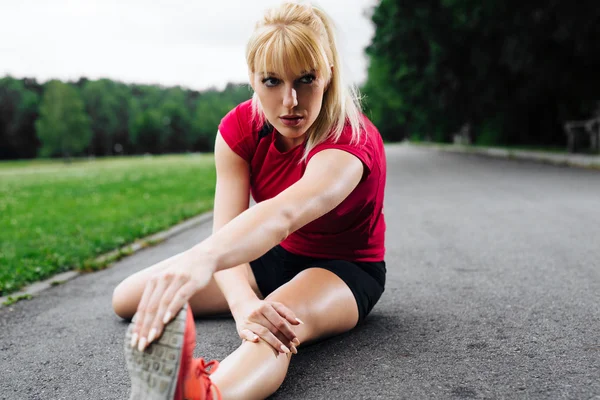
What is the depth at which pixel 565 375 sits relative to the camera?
247 cm

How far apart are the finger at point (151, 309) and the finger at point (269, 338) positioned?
615 millimetres

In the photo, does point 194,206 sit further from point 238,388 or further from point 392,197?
point 238,388

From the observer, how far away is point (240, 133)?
2906 mm

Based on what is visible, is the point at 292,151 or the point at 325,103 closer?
the point at 325,103

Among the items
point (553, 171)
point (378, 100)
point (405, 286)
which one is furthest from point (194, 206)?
point (378, 100)

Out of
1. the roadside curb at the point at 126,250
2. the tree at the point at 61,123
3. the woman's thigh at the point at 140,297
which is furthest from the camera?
the tree at the point at 61,123

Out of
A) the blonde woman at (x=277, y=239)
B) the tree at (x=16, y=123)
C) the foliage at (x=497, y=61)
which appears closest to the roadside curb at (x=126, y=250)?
the blonde woman at (x=277, y=239)

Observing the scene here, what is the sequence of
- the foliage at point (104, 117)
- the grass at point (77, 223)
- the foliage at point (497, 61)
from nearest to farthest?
the grass at point (77, 223)
the foliage at point (497, 61)
the foliage at point (104, 117)

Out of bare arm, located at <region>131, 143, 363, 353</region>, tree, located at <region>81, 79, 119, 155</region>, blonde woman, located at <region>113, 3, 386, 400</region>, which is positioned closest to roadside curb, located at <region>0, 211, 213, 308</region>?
blonde woman, located at <region>113, 3, 386, 400</region>

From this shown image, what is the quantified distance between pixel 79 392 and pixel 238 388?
0.81 meters

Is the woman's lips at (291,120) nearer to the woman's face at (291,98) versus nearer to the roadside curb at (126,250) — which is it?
the woman's face at (291,98)

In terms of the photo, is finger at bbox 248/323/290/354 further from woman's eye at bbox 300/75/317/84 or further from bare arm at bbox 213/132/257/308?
woman's eye at bbox 300/75/317/84

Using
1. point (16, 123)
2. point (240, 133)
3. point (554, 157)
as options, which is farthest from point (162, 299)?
point (16, 123)

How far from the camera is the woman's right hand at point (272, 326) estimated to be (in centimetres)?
226
